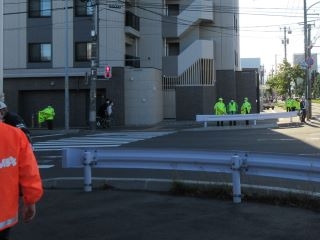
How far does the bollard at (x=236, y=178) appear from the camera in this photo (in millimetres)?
8367

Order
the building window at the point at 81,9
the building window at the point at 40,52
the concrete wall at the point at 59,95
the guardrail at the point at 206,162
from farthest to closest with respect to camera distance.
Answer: the building window at the point at 40,52 < the building window at the point at 81,9 < the concrete wall at the point at 59,95 < the guardrail at the point at 206,162

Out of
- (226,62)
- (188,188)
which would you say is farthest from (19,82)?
(188,188)

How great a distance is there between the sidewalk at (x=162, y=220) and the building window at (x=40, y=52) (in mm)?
29780

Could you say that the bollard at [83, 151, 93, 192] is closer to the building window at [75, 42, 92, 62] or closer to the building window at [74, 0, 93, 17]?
the building window at [75, 42, 92, 62]

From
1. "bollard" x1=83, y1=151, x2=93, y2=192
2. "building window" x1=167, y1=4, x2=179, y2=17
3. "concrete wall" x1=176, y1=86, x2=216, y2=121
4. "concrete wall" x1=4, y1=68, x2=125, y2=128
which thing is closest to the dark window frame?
"concrete wall" x1=4, y1=68, x2=125, y2=128

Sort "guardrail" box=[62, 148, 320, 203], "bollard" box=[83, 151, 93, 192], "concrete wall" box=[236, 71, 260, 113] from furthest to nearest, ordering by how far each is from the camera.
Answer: "concrete wall" box=[236, 71, 260, 113], "bollard" box=[83, 151, 93, 192], "guardrail" box=[62, 148, 320, 203]

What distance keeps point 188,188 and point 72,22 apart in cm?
2968

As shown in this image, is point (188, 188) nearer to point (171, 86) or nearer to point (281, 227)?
point (281, 227)

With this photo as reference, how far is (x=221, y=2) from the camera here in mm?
43688

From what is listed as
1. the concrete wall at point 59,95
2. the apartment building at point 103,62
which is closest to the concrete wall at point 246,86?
the apartment building at point 103,62

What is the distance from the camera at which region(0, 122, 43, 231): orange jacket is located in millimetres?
4035

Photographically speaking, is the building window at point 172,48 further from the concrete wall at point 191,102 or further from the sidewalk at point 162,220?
the sidewalk at point 162,220

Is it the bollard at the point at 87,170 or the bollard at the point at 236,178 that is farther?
the bollard at the point at 87,170

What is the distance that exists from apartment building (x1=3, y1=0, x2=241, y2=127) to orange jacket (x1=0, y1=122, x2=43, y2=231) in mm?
29190
